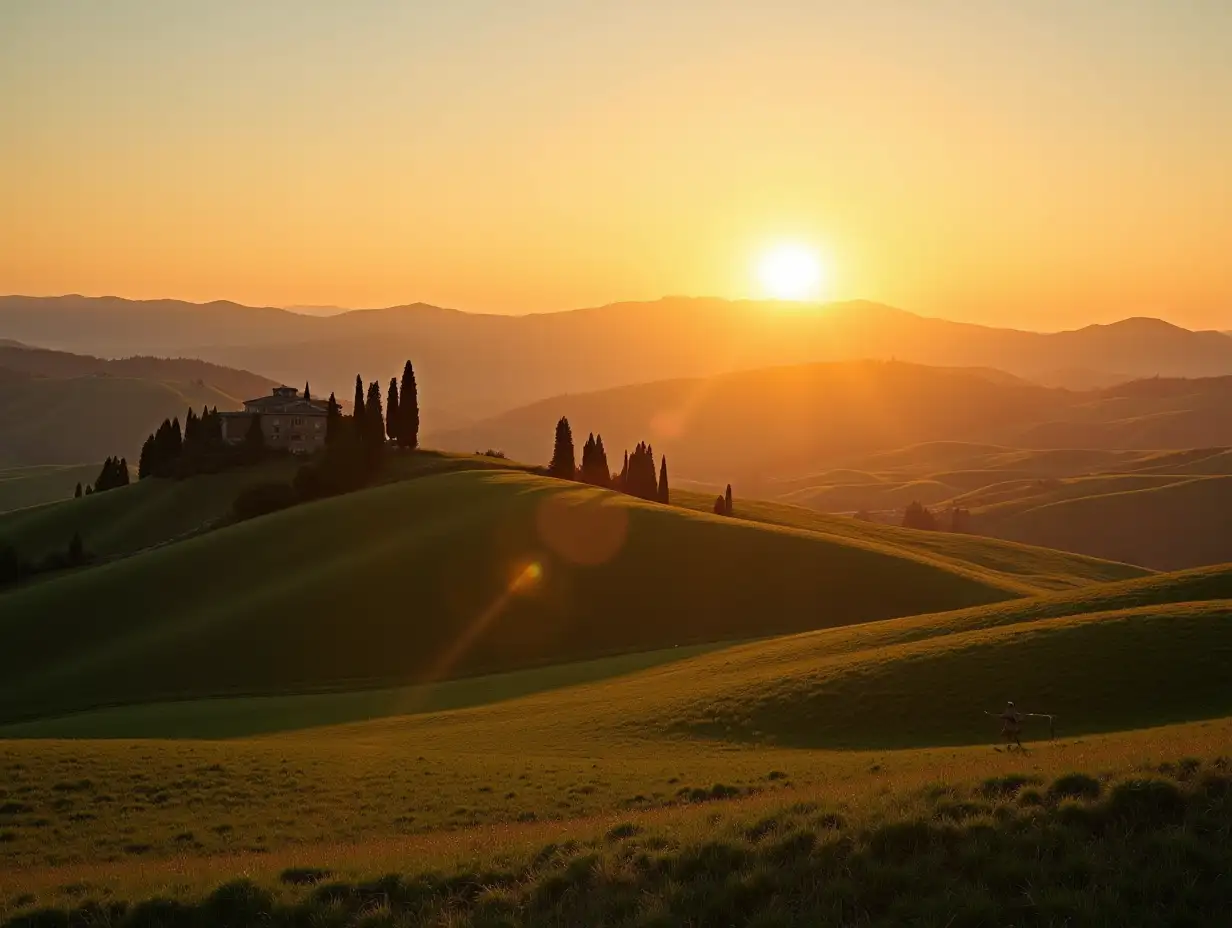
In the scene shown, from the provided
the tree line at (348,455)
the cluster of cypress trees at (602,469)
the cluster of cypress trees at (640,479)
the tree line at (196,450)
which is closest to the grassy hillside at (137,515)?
the tree line at (196,450)

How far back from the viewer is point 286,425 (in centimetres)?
14088

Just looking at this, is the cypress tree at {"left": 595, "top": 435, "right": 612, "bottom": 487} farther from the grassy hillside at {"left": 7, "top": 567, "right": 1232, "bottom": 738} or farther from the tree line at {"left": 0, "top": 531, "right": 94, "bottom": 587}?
the grassy hillside at {"left": 7, "top": 567, "right": 1232, "bottom": 738}

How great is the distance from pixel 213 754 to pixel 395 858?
69.2 feet

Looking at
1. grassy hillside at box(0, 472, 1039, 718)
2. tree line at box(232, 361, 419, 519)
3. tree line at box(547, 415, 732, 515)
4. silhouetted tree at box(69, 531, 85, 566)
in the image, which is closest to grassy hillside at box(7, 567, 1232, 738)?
grassy hillside at box(0, 472, 1039, 718)

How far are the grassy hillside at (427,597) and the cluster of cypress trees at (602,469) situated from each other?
111ft

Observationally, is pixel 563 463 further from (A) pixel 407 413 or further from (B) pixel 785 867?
(B) pixel 785 867

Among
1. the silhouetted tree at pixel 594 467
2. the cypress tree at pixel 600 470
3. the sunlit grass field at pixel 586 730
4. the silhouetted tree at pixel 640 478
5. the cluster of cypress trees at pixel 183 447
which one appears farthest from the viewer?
the cluster of cypress trees at pixel 183 447

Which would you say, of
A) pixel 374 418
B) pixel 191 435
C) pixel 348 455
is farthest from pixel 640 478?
pixel 191 435

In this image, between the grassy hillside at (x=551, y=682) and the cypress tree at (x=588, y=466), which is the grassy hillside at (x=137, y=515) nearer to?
the cypress tree at (x=588, y=466)

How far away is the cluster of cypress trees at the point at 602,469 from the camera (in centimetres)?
12306

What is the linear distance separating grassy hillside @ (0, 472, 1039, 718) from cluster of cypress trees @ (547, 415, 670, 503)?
33704 mm

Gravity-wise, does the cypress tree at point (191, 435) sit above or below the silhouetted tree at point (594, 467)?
above

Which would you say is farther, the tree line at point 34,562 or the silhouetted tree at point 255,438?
the silhouetted tree at point 255,438

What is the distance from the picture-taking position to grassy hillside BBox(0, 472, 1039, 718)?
62062 millimetres
